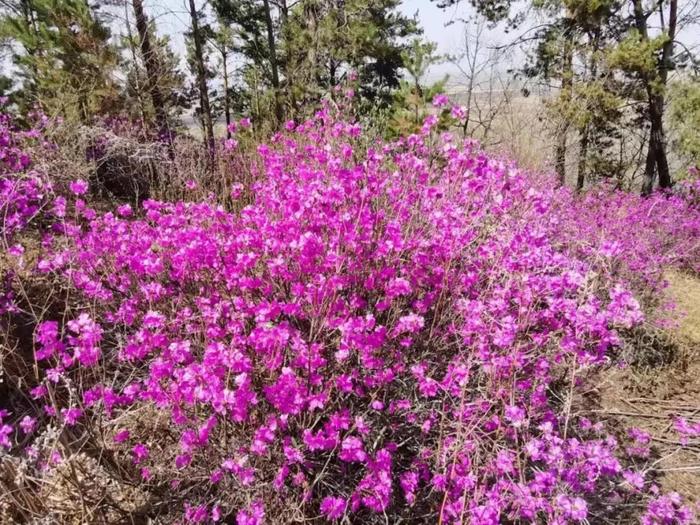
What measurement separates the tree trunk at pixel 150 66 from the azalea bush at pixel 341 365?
209 inches

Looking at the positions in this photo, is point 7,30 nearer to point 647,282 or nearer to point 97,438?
point 97,438

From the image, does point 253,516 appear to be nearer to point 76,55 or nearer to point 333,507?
point 333,507

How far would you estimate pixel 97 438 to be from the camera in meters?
2.36

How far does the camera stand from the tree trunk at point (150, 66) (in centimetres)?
729

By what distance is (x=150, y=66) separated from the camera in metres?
7.84

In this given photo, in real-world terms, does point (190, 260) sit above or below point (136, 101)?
below

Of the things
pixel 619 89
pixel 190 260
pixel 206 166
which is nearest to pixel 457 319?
pixel 190 260

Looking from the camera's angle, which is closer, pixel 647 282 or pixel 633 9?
pixel 647 282

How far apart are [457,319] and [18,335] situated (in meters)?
3.07

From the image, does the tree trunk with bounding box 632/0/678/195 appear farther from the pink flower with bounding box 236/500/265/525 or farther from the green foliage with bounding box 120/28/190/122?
the pink flower with bounding box 236/500/265/525

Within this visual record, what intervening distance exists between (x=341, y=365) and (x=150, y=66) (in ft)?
25.2

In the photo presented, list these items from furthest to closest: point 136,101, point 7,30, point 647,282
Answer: point 7,30 < point 136,101 < point 647,282

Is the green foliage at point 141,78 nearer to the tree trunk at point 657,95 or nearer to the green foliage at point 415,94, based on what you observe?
the green foliage at point 415,94

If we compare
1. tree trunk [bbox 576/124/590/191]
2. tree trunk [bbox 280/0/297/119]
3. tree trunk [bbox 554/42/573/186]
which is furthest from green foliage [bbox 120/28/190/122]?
tree trunk [bbox 576/124/590/191]
